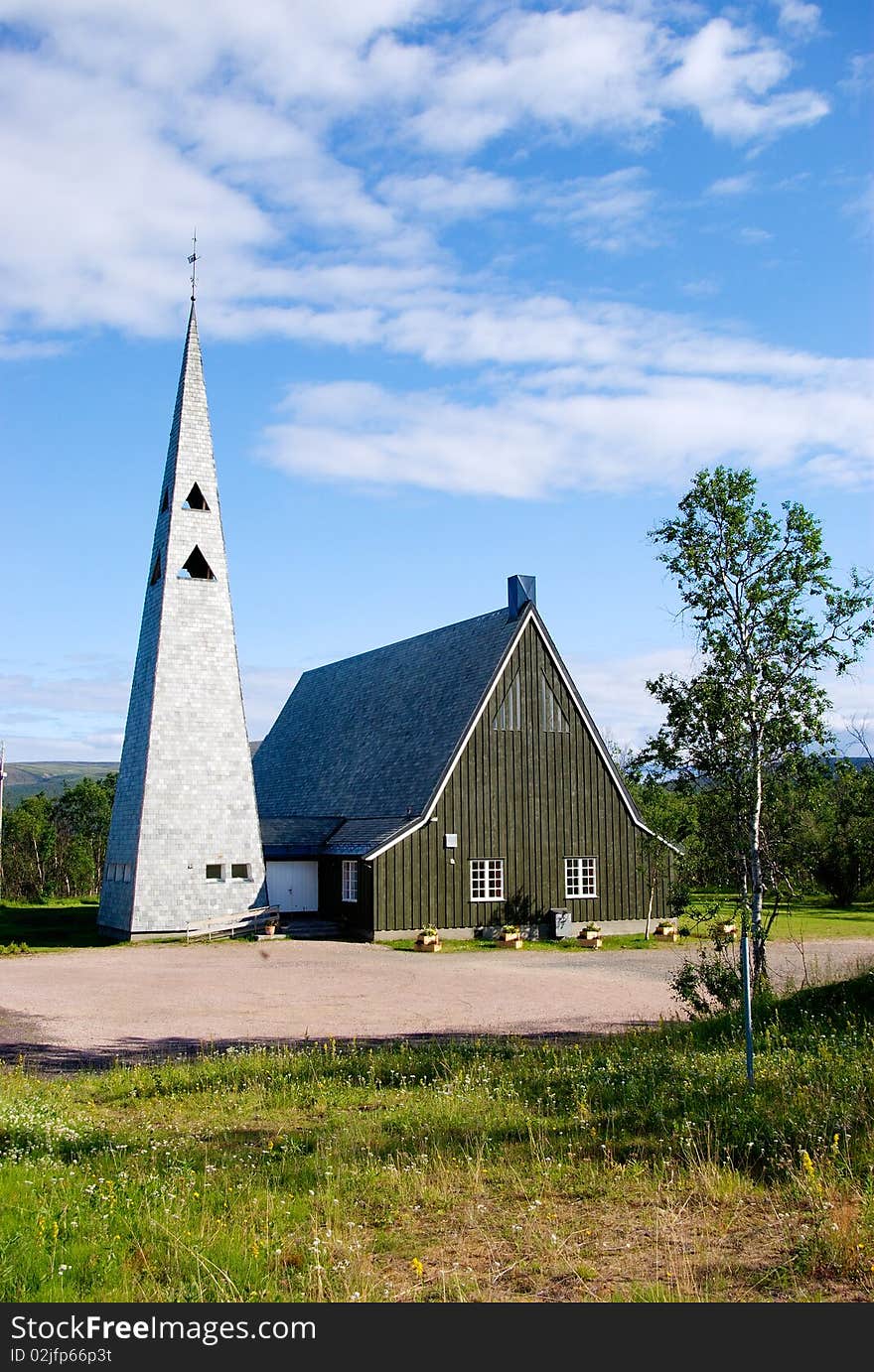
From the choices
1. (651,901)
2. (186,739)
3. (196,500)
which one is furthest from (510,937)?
(196,500)

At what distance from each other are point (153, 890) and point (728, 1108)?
2517 cm

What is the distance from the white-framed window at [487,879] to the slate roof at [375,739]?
8.70 ft

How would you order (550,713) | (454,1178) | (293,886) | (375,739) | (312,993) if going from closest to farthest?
(454,1178) → (312,993) → (550,713) → (293,886) → (375,739)

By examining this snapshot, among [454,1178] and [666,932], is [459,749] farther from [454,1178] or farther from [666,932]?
[454,1178]

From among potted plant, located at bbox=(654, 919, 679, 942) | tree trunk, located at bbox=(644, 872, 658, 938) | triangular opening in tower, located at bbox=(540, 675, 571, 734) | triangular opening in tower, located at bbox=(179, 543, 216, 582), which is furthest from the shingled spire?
potted plant, located at bbox=(654, 919, 679, 942)

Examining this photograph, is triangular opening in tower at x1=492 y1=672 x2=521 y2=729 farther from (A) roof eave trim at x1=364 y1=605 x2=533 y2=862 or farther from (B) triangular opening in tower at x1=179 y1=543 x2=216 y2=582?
(B) triangular opening in tower at x1=179 y1=543 x2=216 y2=582

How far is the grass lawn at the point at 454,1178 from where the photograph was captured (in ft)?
20.2

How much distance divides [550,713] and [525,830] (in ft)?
13.2

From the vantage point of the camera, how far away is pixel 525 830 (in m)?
34.0

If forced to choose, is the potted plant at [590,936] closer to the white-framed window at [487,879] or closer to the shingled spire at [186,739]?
the white-framed window at [487,879]

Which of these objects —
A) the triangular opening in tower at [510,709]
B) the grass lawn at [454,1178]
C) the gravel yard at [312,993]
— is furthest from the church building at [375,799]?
the grass lawn at [454,1178]

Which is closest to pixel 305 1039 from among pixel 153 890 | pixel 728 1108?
Answer: pixel 728 1108

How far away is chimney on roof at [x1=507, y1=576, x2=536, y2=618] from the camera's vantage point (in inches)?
1389

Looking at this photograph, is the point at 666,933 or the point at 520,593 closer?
the point at 666,933
